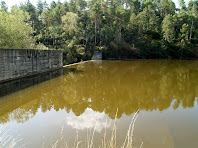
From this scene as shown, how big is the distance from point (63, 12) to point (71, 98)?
121ft

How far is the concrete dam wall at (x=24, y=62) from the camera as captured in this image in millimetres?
10211

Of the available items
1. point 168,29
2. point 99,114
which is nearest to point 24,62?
point 99,114

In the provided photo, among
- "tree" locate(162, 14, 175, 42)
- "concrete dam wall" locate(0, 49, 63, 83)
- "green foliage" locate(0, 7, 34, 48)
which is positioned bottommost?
"concrete dam wall" locate(0, 49, 63, 83)

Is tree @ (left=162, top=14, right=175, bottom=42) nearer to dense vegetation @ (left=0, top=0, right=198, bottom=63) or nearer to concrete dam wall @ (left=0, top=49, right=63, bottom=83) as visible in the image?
dense vegetation @ (left=0, top=0, right=198, bottom=63)

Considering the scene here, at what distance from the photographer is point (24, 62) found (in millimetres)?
12031

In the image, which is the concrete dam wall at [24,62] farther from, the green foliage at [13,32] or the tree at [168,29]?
the tree at [168,29]

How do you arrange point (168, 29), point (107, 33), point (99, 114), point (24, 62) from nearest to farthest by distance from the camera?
point (99, 114), point (24, 62), point (107, 33), point (168, 29)

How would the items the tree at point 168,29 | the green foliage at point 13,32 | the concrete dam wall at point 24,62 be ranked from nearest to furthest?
1. the concrete dam wall at point 24,62
2. the green foliage at point 13,32
3. the tree at point 168,29

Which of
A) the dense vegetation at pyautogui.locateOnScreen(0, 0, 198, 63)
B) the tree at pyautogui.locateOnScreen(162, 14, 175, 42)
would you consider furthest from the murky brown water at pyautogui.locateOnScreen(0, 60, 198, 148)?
the tree at pyautogui.locateOnScreen(162, 14, 175, 42)

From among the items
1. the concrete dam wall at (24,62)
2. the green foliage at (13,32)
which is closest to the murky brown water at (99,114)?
the concrete dam wall at (24,62)

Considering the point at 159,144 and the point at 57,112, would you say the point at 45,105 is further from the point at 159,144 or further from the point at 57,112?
the point at 159,144

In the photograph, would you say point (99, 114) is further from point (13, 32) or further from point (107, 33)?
point (107, 33)

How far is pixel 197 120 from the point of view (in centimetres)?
527

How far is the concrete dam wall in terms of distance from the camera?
10211mm
